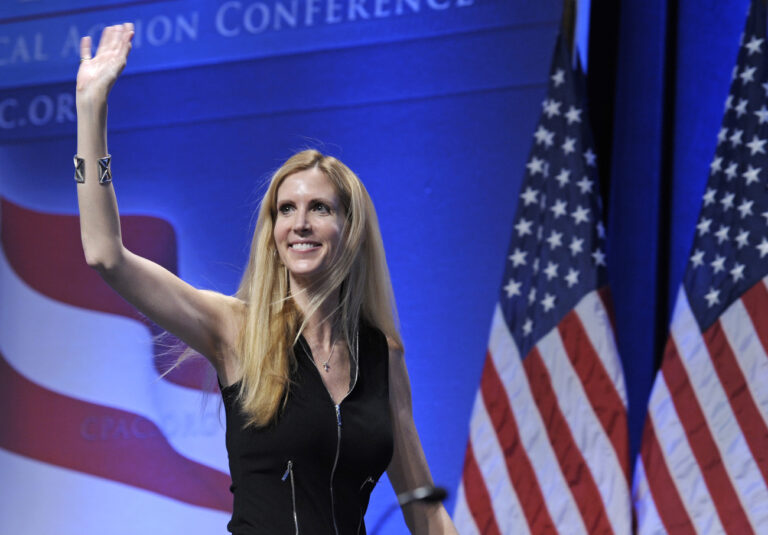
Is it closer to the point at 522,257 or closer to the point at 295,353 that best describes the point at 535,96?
the point at 522,257

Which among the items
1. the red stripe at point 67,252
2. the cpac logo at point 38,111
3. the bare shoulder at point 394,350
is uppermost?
the cpac logo at point 38,111

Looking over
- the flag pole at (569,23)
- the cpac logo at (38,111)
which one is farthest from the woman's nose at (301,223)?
the cpac logo at (38,111)

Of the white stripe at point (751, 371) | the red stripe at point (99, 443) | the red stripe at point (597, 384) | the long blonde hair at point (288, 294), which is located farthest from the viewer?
the red stripe at point (99, 443)

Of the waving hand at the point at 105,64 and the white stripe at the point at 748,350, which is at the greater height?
the waving hand at the point at 105,64

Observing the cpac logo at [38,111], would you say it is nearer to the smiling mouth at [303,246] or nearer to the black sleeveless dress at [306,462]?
the smiling mouth at [303,246]

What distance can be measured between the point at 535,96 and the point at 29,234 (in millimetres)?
2425

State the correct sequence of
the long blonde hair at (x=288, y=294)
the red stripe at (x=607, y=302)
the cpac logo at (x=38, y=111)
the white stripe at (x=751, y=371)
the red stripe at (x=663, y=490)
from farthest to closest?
1. the cpac logo at (x=38, y=111)
2. the red stripe at (x=607, y=302)
3. the red stripe at (x=663, y=490)
4. the white stripe at (x=751, y=371)
5. the long blonde hair at (x=288, y=294)

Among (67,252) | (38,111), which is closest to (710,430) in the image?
(67,252)

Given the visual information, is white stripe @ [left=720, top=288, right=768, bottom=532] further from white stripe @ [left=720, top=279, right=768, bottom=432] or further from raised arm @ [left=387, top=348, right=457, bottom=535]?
raised arm @ [left=387, top=348, right=457, bottom=535]

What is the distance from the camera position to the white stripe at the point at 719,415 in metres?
3.54

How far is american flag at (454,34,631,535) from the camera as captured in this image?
12.4 feet

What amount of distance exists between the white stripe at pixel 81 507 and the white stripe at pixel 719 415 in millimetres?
1985

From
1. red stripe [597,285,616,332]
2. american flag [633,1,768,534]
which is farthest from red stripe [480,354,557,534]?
red stripe [597,285,616,332]

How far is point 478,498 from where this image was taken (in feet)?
12.7
